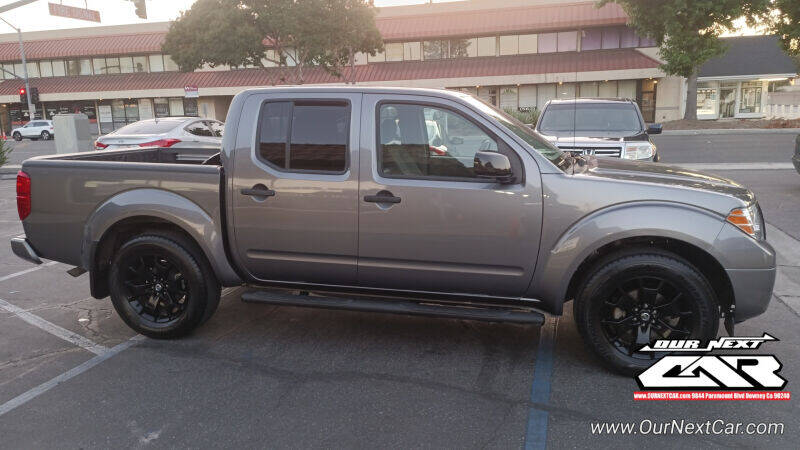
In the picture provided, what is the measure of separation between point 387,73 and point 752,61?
27.3 m

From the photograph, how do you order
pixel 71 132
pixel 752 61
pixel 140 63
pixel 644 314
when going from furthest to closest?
pixel 140 63 → pixel 752 61 → pixel 71 132 → pixel 644 314

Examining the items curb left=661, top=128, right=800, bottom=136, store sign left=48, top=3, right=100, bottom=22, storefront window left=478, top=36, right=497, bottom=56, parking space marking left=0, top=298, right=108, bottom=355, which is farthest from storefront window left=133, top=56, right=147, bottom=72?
parking space marking left=0, top=298, right=108, bottom=355

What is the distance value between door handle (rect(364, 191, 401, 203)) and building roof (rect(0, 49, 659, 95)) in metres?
35.9

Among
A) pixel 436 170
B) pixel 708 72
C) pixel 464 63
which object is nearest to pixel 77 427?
pixel 436 170

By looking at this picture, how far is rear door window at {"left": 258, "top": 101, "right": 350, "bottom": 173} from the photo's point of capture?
4.56 meters

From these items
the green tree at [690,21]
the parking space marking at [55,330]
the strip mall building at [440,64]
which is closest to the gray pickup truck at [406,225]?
the parking space marking at [55,330]

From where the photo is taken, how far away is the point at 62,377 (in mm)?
4387

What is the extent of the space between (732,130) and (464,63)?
19.8m

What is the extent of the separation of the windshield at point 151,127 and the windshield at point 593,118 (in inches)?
352

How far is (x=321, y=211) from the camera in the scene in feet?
14.8

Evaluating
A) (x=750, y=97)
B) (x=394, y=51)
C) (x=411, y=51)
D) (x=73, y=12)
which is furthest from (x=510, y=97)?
(x=73, y=12)

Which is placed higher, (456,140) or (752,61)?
(752,61)

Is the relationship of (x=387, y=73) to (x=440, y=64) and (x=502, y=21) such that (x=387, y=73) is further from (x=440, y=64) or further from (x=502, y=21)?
(x=502, y=21)

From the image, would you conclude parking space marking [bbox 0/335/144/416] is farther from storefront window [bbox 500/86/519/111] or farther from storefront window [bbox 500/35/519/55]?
storefront window [bbox 500/35/519/55]
